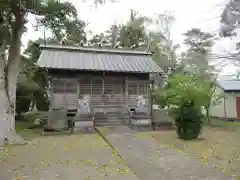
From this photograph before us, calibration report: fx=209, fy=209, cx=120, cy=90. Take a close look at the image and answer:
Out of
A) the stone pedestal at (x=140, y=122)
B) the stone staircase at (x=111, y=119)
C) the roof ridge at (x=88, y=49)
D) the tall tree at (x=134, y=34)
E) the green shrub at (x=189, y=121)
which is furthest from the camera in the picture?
the tall tree at (x=134, y=34)

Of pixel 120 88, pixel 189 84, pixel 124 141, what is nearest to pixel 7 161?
pixel 124 141

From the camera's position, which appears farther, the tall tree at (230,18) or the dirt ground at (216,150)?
the dirt ground at (216,150)

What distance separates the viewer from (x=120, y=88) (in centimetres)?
1340

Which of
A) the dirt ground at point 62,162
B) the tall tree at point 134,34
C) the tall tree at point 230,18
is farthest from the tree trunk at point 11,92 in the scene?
the tall tree at point 134,34

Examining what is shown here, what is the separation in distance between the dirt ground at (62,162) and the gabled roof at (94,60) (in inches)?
209

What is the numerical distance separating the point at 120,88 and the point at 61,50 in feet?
16.2

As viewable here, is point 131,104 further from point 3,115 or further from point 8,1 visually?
point 8,1

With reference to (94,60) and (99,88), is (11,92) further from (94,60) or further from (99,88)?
(94,60)

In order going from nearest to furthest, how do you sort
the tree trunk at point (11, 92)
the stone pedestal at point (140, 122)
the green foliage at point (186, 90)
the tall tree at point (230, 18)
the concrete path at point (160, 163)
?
the tall tree at point (230, 18) < the concrete path at point (160, 163) < the tree trunk at point (11, 92) < the green foliage at point (186, 90) < the stone pedestal at point (140, 122)

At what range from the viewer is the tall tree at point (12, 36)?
8.13 m

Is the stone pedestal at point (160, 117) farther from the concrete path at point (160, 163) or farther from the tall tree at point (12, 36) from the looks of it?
A: the tall tree at point (12, 36)

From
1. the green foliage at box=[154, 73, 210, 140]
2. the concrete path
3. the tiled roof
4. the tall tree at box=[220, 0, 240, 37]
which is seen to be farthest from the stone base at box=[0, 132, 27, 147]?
the tiled roof

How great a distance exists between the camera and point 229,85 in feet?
58.9

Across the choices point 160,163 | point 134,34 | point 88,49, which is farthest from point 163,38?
point 160,163
